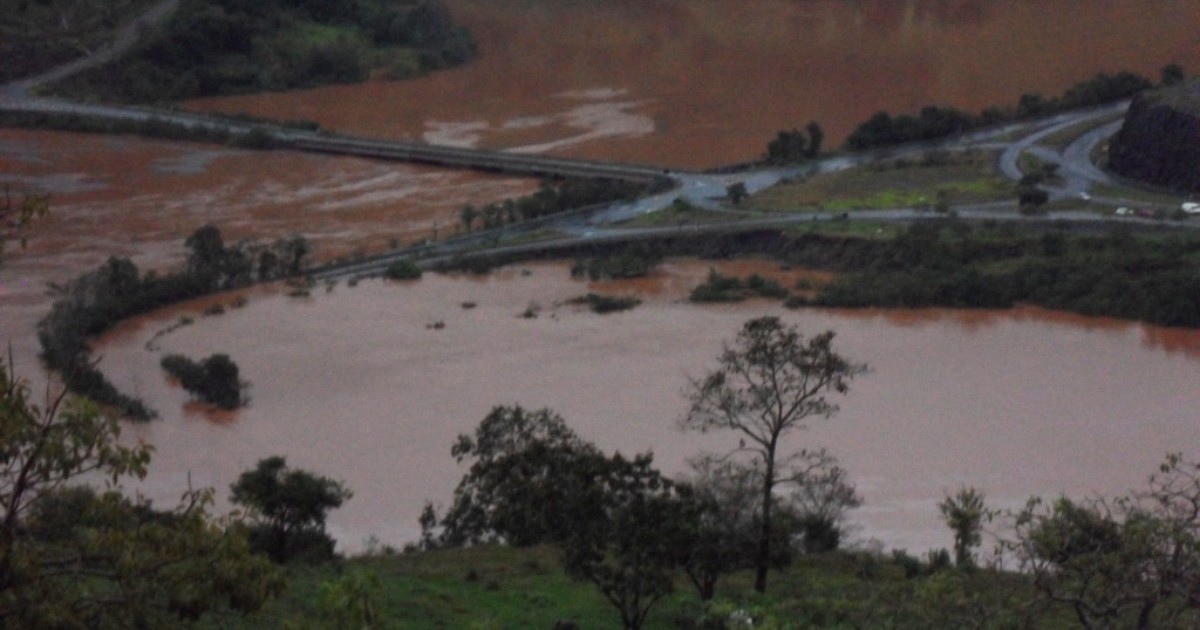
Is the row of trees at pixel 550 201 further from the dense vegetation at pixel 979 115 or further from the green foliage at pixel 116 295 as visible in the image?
the dense vegetation at pixel 979 115

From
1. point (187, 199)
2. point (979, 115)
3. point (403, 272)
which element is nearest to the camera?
point (403, 272)

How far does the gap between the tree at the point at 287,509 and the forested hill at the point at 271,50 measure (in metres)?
27.7

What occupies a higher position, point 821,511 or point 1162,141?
point 1162,141

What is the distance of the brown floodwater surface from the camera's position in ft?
114

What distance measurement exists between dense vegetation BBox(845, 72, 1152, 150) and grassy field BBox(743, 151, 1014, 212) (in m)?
2.09

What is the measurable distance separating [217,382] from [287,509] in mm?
5984

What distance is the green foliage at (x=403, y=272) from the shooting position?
77.2 ft

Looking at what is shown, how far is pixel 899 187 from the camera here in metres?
28.0

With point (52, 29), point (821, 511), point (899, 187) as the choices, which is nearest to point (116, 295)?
point (821, 511)

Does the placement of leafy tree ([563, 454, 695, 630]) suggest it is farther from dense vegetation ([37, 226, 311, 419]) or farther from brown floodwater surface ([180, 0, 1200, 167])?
brown floodwater surface ([180, 0, 1200, 167])

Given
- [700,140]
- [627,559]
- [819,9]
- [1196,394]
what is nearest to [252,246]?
[700,140]

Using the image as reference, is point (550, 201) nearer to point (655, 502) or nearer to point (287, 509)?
point (287, 509)

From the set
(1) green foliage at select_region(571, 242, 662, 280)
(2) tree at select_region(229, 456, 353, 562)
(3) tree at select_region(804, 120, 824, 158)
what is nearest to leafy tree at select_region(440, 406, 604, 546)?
(2) tree at select_region(229, 456, 353, 562)

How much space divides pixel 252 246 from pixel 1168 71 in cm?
1970
